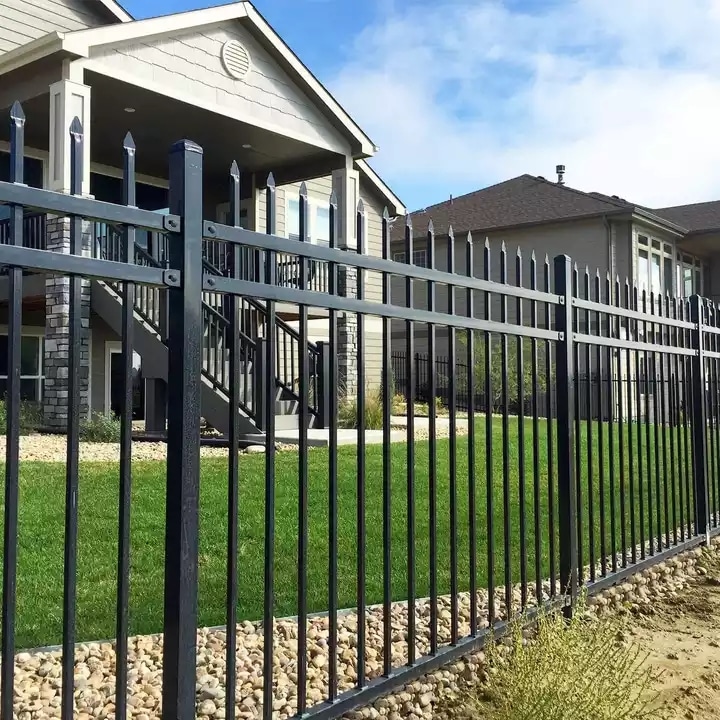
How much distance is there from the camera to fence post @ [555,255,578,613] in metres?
4.20

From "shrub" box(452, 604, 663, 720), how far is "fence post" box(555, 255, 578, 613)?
91cm

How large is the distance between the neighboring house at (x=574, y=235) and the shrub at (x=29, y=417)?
11.8 m

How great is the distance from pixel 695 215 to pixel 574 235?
7.63 meters

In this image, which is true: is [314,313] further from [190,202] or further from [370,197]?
[190,202]

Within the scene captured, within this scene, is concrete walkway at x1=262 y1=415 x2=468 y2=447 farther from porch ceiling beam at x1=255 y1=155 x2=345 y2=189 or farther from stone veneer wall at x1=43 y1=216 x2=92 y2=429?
porch ceiling beam at x1=255 y1=155 x2=345 y2=189

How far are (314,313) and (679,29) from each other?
766cm

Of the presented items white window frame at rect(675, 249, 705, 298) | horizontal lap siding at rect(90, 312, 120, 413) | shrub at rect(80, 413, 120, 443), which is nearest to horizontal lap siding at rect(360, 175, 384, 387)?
horizontal lap siding at rect(90, 312, 120, 413)

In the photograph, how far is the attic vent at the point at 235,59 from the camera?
1328cm

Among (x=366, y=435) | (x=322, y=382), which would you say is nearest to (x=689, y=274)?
(x=366, y=435)

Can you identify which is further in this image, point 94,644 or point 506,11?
point 506,11

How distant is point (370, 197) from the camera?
18531 mm

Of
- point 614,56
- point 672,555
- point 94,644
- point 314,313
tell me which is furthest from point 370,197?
point 94,644

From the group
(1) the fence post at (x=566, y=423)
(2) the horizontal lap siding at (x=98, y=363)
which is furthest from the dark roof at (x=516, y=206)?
(1) the fence post at (x=566, y=423)

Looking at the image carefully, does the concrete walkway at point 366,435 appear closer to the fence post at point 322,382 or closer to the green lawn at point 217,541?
the fence post at point 322,382
